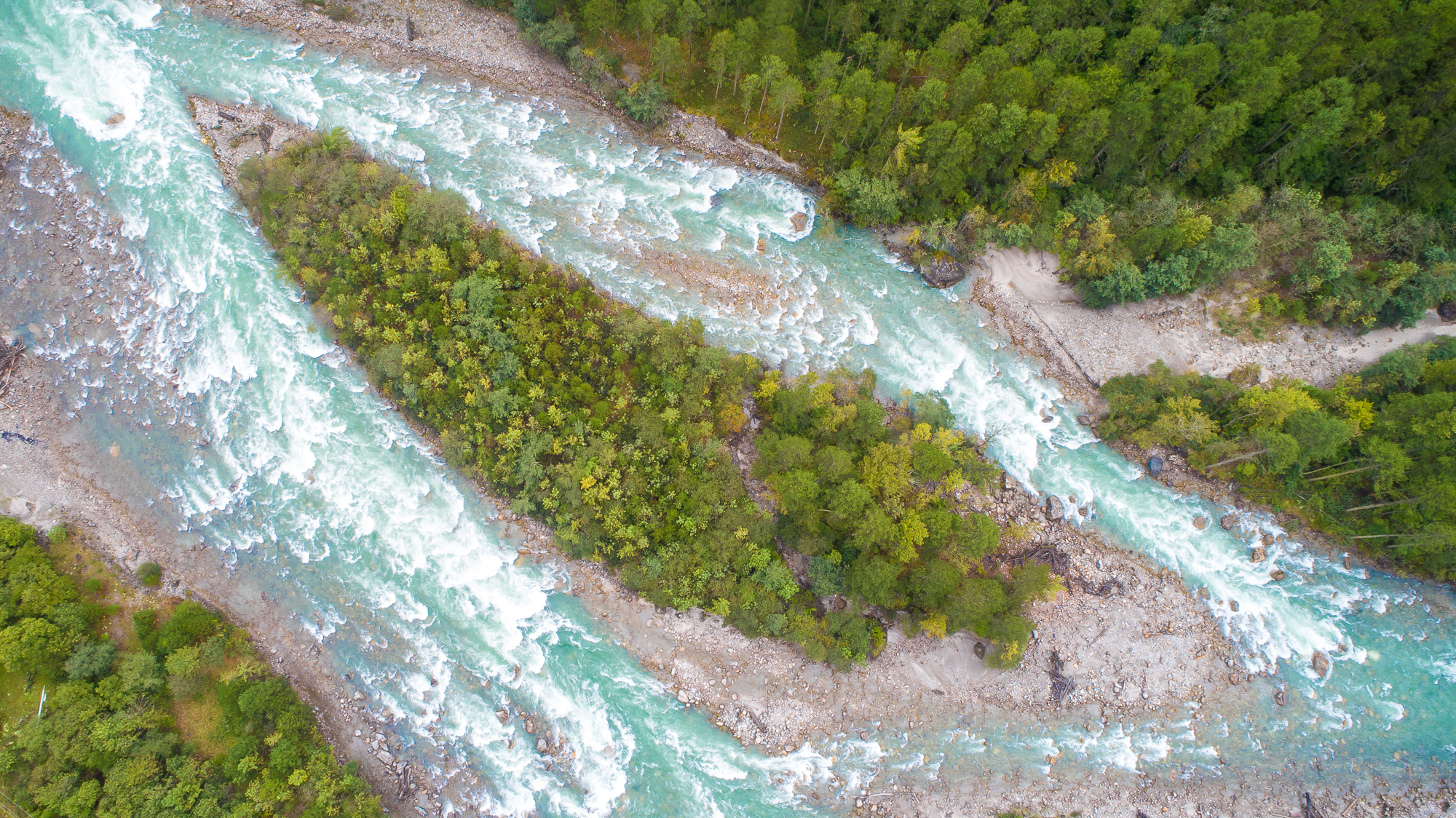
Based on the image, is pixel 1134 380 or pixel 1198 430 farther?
pixel 1134 380

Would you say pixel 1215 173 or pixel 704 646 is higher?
pixel 1215 173

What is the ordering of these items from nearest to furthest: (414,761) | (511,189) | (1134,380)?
1. (414,761)
2. (1134,380)
3. (511,189)

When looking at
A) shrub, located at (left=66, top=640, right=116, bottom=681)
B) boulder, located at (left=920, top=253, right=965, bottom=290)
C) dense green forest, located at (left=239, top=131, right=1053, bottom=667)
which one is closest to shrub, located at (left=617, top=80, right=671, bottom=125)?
dense green forest, located at (left=239, top=131, right=1053, bottom=667)

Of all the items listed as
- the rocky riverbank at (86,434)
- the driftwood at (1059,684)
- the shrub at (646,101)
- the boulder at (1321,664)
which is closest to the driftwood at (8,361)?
the rocky riverbank at (86,434)

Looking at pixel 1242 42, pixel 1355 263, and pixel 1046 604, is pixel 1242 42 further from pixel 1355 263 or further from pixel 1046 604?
pixel 1046 604

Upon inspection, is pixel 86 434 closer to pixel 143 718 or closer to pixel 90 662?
pixel 90 662

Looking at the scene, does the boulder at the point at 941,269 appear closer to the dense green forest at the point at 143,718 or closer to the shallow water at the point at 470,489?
the shallow water at the point at 470,489

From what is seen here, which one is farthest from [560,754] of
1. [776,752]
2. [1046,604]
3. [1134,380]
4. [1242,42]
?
[1242,42]

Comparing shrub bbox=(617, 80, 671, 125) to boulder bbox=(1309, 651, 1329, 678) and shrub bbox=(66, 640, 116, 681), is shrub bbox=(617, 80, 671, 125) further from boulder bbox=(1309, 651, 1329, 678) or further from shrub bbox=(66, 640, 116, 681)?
boulder bbox=(1309, 651, 1329, 678)

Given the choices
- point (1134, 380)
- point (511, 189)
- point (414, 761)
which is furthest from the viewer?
point (511, 189)
